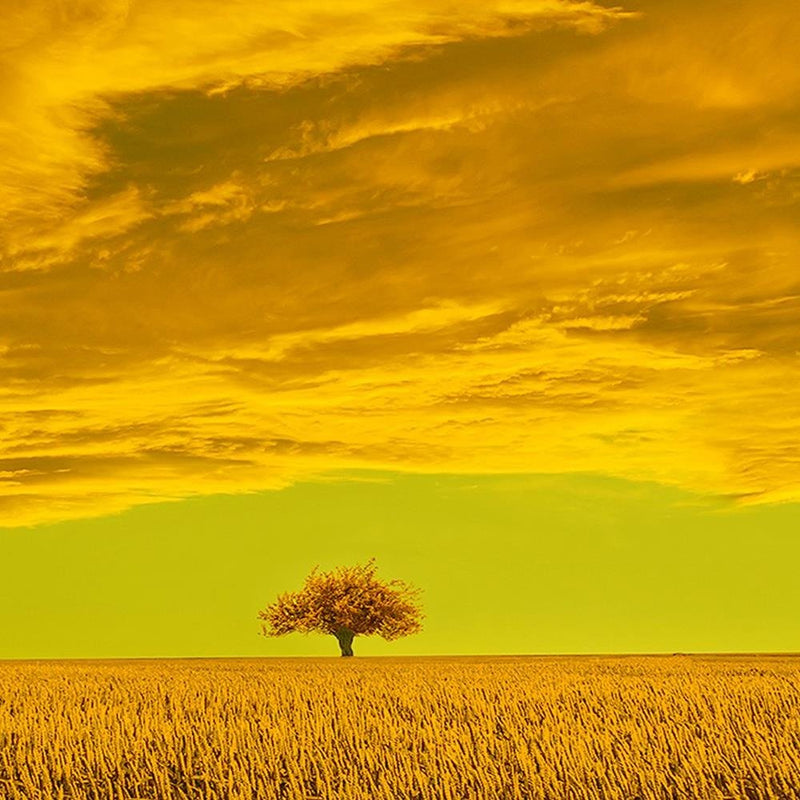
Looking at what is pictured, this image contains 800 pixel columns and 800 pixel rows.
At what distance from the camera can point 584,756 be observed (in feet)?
46.4

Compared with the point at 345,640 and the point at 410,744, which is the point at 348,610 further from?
the point at 410,744

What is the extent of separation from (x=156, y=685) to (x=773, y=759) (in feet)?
66.2

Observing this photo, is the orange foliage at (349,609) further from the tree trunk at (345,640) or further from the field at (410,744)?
the field at (410,744)

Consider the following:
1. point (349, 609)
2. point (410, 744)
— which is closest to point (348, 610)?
point (349, 609)

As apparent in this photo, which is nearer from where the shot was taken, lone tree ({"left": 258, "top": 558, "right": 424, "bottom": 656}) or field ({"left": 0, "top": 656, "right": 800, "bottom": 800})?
field ({"left": 0, "top": 656, "right": 800, "bottom": 800})

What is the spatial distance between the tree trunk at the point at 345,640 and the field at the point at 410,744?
145 feet

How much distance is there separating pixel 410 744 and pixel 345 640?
182ft

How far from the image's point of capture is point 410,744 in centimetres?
1627

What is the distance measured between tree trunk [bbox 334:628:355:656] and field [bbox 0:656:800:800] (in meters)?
44.1

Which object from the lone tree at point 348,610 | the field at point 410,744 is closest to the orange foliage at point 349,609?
the lone tree at point 348,610

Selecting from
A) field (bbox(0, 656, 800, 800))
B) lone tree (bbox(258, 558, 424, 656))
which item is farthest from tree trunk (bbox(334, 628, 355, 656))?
field (bbox(0, 656, 800, 800))

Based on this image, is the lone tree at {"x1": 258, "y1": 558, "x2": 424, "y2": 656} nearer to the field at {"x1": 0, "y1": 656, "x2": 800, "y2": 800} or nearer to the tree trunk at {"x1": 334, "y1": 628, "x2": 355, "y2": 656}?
the tree trunk at {"x1": 334, "y1": 628, "x2": 355, "y2": 656}

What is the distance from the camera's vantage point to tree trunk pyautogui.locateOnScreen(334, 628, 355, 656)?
232 ft

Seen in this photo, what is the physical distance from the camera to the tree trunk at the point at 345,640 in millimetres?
70562
